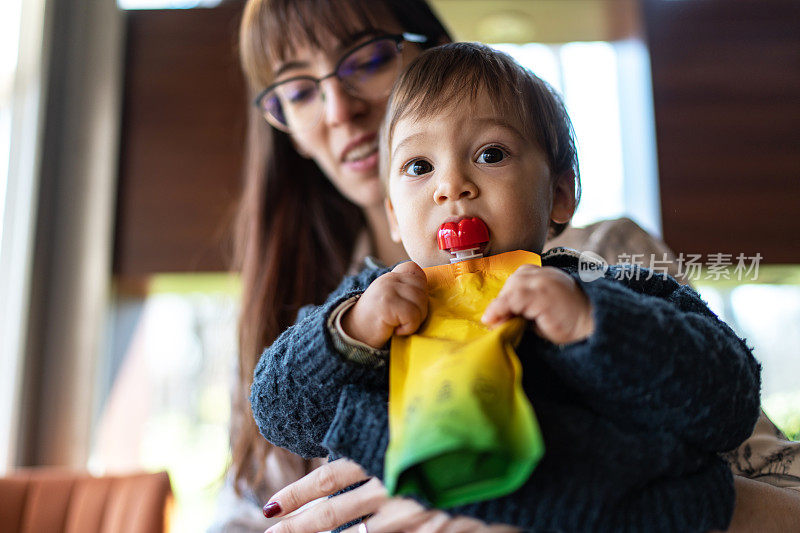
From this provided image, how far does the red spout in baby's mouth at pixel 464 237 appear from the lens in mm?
724

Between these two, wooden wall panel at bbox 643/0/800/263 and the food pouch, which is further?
wooden wall panel at bbox 643/0/800/263

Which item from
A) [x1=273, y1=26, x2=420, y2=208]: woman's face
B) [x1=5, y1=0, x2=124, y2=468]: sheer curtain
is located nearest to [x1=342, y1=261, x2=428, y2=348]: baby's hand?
[x1=273, y1=26, x2=420, y2=208]: woman's face

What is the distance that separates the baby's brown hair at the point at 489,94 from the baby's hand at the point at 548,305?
0.24 meters

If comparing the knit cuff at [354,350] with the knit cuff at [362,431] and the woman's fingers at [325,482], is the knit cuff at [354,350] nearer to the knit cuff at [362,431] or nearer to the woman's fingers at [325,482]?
the knit cuff at [362,431]

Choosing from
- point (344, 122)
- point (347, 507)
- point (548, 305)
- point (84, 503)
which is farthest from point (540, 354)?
point (84, 503)

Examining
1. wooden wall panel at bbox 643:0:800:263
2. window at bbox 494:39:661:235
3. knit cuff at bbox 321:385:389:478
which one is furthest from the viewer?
window at bbox 494:39:661:235

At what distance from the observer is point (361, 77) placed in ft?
4.21

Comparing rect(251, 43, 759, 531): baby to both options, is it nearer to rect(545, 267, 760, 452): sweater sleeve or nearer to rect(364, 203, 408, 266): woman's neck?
rect(545, 267, 760, 452): sweater sleeve

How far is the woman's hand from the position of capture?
750 mm

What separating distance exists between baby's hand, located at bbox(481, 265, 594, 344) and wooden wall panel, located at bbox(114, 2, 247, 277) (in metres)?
1.55

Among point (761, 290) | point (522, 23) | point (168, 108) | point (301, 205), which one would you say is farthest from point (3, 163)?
point (761, 290)

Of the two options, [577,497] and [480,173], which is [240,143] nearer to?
[480,173]

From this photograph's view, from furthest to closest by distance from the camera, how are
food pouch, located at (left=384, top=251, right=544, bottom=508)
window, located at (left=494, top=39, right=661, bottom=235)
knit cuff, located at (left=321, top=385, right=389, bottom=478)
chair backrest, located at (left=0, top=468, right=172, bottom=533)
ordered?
window, located at (left=494, top=39, right=661, bottom=235) < chair backrest, located at (left=0, top=468, right=172, bottom=533) < knit cuff, located at (left=321, top=385, right=389, bottom=478) < food pouch, located at (left=384, top=251, right=544, bottom=508)

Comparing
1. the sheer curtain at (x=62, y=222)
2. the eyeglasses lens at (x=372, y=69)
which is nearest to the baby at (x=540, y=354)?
the eyeglasses lens at (x=372, y=69)
